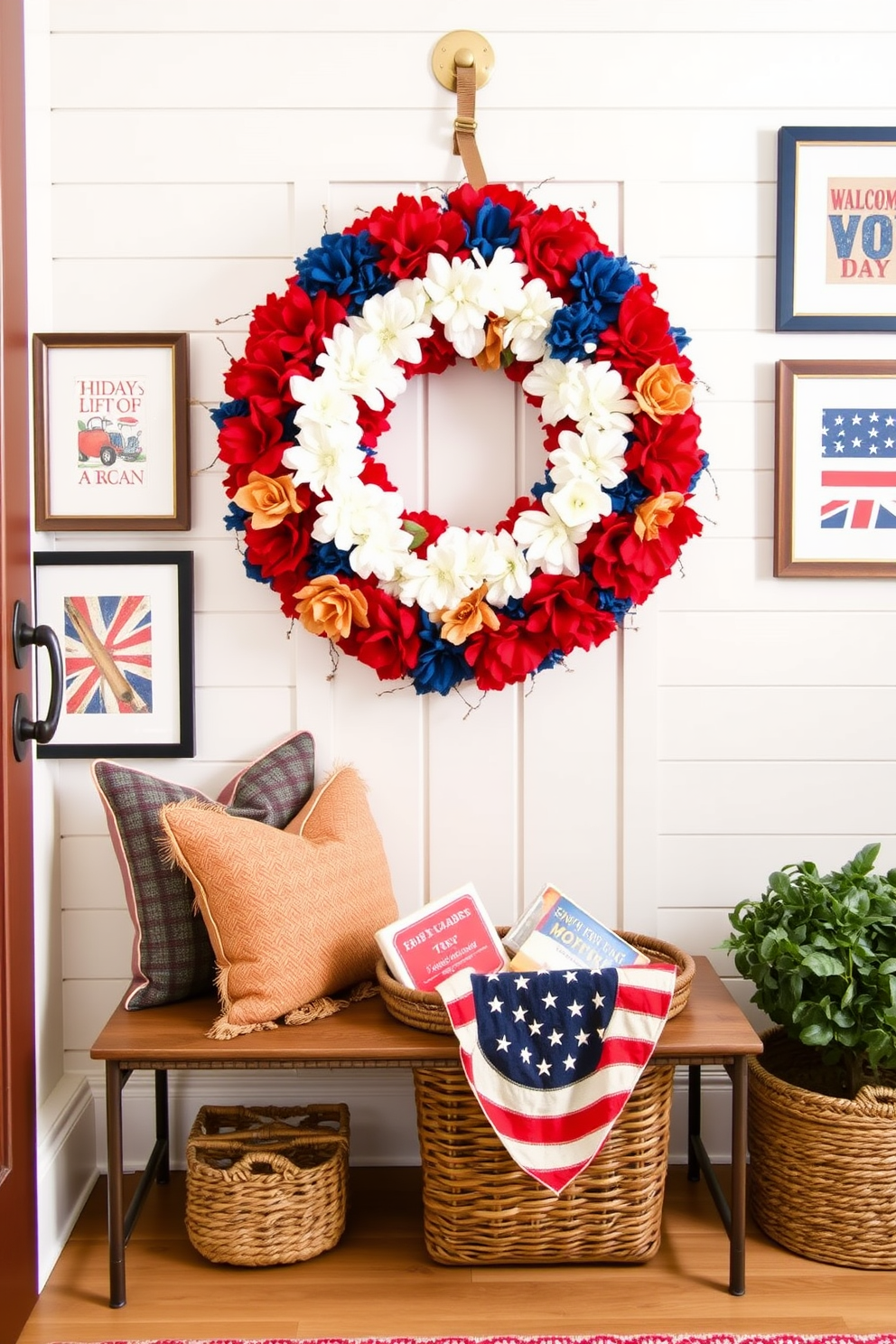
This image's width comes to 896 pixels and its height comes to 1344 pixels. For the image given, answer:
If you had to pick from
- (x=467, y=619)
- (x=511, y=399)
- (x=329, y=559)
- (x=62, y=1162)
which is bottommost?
(x=62, y=1162)

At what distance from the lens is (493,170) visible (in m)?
2.17

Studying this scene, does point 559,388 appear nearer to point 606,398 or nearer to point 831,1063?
point 606,398

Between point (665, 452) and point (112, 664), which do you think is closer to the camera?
point (665, 452)

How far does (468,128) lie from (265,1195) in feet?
6.45

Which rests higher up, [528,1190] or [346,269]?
[346,269]

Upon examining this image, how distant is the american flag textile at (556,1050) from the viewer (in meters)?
1.76

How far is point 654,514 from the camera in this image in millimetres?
2008

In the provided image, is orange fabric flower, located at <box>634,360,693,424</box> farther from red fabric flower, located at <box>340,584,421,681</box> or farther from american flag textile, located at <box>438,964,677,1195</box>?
american flag textile, located at <box>438,964,677,1195</box>

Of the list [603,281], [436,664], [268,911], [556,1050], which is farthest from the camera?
[436,664]

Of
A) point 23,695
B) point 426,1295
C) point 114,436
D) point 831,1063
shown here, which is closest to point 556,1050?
point 426,1295

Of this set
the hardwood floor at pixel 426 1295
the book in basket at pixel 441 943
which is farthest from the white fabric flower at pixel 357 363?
the hardwood floor at pixel 426 1295

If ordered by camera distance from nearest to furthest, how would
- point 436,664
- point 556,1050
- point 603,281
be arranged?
point 556,1050 < point 603,281 < point 436,664

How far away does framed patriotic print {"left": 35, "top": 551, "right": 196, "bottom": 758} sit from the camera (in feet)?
7.16

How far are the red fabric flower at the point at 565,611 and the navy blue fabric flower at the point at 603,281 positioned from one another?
0.48 metres
